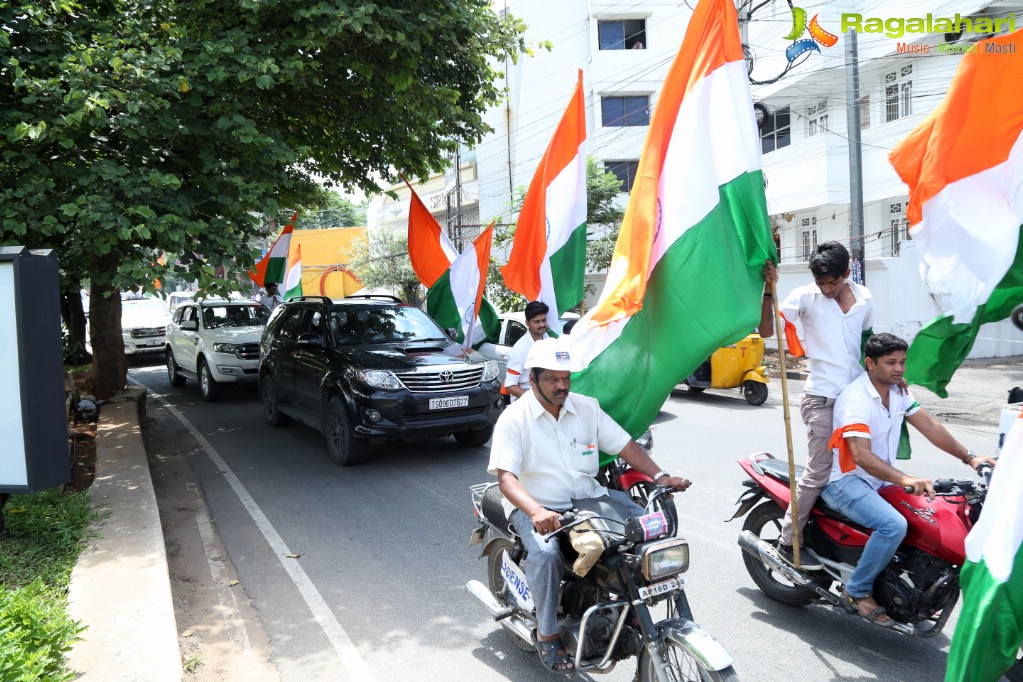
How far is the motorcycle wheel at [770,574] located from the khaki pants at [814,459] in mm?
181

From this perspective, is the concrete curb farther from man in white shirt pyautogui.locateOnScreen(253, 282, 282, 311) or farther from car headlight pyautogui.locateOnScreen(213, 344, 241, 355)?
man in white shirt pyautogui.locateOnScreen(253, 282, 282, 311)

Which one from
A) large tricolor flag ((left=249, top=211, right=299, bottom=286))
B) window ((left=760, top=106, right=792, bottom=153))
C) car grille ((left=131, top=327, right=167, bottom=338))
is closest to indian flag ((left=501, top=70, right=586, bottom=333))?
large tricolor flag ((left=249, top=211, right=299, bottom=286))

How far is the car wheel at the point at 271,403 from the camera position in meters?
11.2

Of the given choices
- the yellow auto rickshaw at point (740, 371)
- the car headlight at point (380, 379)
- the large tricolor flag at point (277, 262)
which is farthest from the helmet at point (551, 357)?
the large tricolor flag at point (277, 262)

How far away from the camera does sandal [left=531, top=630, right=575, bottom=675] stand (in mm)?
3588

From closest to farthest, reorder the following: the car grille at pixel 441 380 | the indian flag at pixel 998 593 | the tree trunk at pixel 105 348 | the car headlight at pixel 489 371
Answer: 1. the indian flag at pixel 998 593
2. the car grille at pixel 441 380
3. the car headlight at pixel 489 371
4. the tree trunk at pixel 105 348

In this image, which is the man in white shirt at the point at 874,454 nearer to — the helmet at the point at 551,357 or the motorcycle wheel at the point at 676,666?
the motorcycle wheel at the point at 676,666

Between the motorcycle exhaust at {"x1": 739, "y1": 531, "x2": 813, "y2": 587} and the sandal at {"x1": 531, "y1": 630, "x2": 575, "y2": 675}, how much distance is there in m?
1.57

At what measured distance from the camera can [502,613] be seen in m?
4.14

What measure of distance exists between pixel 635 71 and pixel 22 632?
30.7 meters

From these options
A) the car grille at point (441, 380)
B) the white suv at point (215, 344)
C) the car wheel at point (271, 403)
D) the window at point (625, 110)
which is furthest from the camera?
the window at point (625, 110)

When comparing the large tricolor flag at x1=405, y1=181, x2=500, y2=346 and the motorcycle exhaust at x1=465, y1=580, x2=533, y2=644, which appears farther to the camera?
the large tricolor flag at x1=405, y1=181, x2=500, y2=346
